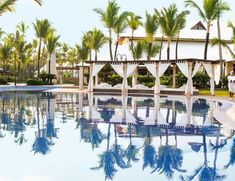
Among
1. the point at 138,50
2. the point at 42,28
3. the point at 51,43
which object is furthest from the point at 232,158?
the point at 51,43

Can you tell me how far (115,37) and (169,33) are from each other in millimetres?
6844

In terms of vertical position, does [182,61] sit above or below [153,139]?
above

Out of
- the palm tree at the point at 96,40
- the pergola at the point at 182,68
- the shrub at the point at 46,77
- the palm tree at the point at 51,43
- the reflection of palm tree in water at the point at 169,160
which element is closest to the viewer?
the reflection of palm tree in water at the point at 169,160

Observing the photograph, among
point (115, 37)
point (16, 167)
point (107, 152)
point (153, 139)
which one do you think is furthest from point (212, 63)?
point (16, 167)

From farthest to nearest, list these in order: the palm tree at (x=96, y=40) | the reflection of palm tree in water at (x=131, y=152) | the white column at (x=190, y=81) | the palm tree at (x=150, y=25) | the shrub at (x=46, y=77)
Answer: the shrub at (x=46, y=77) → the palm tree at (x=96, y=40) → the palm tree at (x=150, y=25) → the white column at (x=190, y=81) → the reflection of palm tree in water at (x=131, y=152)

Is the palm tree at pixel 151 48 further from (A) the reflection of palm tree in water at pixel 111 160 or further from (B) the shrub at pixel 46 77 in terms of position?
(A) the reflection of palm tree in water at pixel 111 160

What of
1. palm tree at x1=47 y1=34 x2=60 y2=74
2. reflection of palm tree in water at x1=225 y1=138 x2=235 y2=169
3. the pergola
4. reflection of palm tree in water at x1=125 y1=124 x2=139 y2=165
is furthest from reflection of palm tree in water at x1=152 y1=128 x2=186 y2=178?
palm tree at x1=47 y1=34 x2=60 y2=74

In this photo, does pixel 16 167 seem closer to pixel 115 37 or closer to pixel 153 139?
pixel 153 139

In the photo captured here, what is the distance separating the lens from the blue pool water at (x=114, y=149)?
20.4 feet

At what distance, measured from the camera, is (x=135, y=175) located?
20.1ft

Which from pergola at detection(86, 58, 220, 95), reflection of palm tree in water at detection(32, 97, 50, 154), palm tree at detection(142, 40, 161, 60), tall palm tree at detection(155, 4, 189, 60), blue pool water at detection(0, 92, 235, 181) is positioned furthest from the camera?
palm tree at detection(142, 40, 161, 60)

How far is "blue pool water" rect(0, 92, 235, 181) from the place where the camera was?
6203 millimetres

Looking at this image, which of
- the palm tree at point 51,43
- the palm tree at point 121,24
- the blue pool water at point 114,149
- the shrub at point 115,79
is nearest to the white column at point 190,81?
the shrub at point 115,79

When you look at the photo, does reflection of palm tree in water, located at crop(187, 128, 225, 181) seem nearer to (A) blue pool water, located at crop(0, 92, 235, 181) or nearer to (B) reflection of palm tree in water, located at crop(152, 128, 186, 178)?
(A) blue pool water, located at crop(0, 92, 235, 181)
